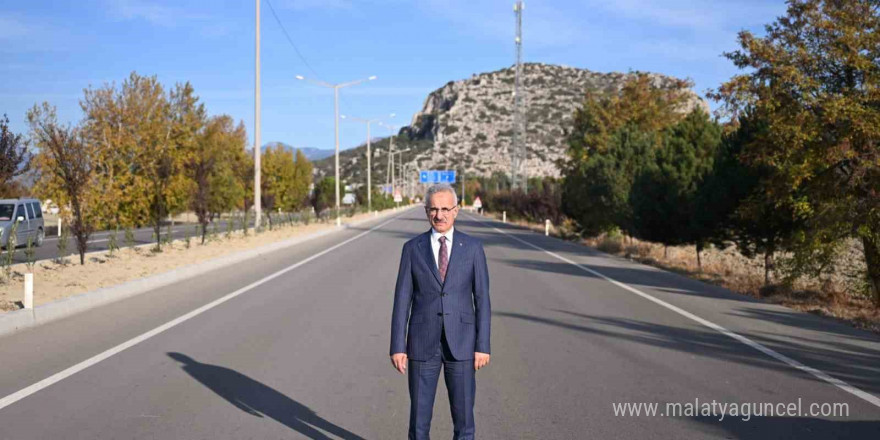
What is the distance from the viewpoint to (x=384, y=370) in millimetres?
8305

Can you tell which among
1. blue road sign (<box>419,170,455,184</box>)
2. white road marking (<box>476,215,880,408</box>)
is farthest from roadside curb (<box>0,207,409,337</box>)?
blue road sign (<box>419,170,455,184</box>)

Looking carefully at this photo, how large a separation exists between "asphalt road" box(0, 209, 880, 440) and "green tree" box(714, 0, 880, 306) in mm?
3187

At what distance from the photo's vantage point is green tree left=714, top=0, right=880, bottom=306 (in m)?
16.0

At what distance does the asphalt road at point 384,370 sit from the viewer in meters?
6.18

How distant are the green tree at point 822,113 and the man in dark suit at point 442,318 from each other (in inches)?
504

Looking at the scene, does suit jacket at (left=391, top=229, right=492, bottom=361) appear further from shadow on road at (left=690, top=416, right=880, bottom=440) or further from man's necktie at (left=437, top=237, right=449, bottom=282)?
shadow on road at (left=690, top=416, right=880, bottom=440)

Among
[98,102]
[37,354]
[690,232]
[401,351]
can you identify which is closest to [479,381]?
[401,351]

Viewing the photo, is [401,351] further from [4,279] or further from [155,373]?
[4,279]

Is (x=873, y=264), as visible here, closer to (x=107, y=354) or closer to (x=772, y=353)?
(x=772, y=353)

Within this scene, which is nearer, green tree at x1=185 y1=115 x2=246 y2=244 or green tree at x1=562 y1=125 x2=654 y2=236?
green tree at x1=562 y1=125 x2=654 y2=236

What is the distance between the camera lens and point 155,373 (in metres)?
8.04

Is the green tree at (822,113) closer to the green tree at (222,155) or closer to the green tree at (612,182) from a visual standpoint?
the green tree at (612,182)

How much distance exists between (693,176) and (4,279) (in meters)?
21.8

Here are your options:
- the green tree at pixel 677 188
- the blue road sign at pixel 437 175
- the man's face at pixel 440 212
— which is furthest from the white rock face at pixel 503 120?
the man's face at pixel 440 212
